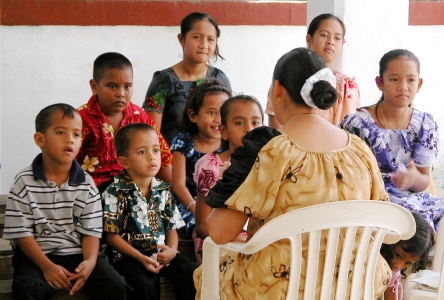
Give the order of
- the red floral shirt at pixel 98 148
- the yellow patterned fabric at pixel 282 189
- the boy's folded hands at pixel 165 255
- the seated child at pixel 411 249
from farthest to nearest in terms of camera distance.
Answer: the red floral shirt at pixel 98 148 → the boy's folded hands at pixel 165 255 → the seated child at pixel 411 249 → the yellow patterned fabric at pixel 282 189

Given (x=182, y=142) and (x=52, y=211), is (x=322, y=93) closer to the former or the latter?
(x=52, y=211)

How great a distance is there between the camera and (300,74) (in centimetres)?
285

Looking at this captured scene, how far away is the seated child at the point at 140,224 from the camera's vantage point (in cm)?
378

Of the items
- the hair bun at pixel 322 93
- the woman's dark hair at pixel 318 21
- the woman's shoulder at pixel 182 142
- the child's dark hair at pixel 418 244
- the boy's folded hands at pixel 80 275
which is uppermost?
the woman's dark hair at pixel 318 21

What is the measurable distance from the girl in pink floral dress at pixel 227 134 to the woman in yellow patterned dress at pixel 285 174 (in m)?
0.99

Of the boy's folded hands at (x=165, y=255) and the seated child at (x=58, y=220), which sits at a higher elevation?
the seated child at (x=58, y=220)

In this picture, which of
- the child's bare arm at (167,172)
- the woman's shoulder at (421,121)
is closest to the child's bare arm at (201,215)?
the child's bare arm at (167,172)

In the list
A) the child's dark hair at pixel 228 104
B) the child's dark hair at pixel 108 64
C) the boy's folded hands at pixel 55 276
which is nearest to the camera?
the boy's folded hands at pixel 55 276

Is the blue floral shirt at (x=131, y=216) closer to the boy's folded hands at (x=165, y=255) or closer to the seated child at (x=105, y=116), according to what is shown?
the boy's folded hands at (x=165, y=255)

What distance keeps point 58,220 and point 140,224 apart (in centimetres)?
39

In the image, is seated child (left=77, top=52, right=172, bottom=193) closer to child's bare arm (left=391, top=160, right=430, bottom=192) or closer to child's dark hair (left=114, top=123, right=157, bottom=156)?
child's dark hair (left=114, top=123, right=157, bottom=156)

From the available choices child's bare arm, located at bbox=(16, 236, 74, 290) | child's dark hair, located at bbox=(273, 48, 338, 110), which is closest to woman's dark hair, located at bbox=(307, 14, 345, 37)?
child's dark hair, located at bbox=(273, 48, 338, 110)

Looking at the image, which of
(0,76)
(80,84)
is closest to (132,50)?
(80,84)

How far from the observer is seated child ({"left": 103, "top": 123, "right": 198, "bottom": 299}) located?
3.78 metres
